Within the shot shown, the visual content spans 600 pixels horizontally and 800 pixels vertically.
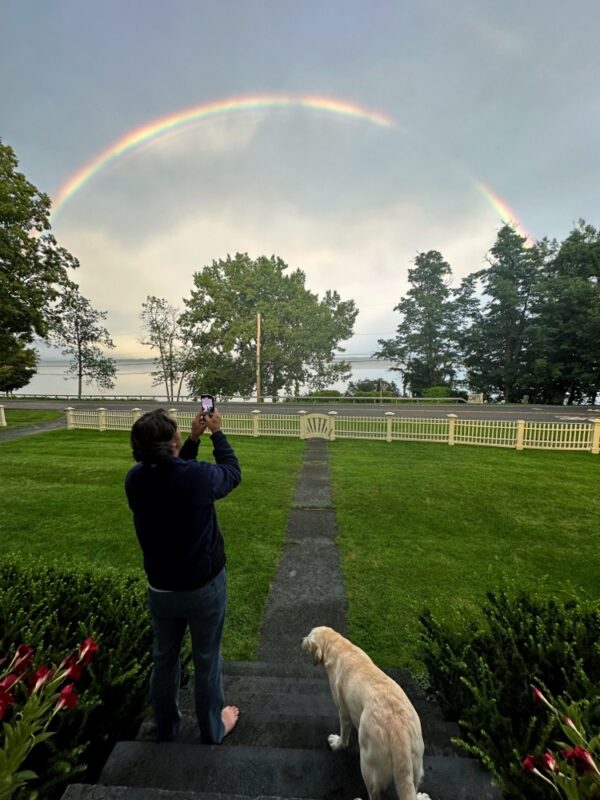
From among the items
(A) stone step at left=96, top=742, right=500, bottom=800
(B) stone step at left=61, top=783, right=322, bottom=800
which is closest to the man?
(A) stone step at left=96, top=742, right=500, bottom=800

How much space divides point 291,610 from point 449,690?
67.1 inches

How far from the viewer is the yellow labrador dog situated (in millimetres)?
1186

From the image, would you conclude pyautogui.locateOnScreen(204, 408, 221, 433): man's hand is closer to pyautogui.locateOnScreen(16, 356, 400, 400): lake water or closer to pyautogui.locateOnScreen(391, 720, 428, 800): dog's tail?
pyautogui.locateOnScreen(391, 720, 428, 800): dog's tail

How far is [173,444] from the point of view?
1.53 m

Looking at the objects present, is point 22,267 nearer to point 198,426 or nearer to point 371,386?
point 198,426

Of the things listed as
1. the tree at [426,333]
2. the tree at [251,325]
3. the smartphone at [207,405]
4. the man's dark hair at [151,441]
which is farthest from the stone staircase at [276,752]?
the tree at [426,333]

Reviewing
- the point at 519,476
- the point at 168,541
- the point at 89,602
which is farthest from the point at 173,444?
the point at 519,476

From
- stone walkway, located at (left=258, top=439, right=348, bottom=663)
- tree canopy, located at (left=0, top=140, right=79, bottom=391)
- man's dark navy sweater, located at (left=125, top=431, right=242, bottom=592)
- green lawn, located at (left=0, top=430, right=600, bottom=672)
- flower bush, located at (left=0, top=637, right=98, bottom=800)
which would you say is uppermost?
tree canopy, located at (left=0, top=140, right=79, bottom=391)

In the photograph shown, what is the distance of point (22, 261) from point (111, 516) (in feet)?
44.3

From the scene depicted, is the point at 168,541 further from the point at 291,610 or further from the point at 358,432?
the point at 358,432

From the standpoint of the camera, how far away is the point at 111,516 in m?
5.39

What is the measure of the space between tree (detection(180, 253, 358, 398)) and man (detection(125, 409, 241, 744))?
87.5ft

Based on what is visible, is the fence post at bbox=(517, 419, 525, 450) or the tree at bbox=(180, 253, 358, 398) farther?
the tree at bbox=(180, 253, 358, 398)

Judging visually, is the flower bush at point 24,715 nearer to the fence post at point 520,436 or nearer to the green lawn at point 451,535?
the green lawn at point 451,535
